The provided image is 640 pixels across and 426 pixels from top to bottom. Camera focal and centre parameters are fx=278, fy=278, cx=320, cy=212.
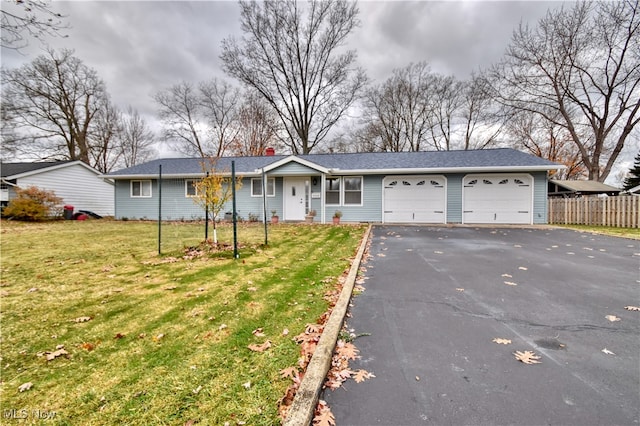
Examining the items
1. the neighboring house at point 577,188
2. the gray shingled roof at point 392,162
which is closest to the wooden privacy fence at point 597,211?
the gray shingled roof at point 392,162

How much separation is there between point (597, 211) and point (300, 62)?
78.6 ft

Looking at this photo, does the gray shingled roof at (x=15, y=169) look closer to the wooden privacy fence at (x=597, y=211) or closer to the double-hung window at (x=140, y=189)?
the double-hung window at (x=140, y=189)

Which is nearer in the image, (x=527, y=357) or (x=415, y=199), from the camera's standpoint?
(x=527, y=357)

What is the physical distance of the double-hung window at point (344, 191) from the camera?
15312 mm

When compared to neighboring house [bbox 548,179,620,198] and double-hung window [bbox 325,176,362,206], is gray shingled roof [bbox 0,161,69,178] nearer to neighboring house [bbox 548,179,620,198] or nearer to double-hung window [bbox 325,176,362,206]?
double-hung window [bbox 325,176,362,206]

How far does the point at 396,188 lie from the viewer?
15.0m

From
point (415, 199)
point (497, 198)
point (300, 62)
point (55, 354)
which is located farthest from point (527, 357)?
point (300, 62)

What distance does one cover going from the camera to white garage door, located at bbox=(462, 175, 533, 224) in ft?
45.4

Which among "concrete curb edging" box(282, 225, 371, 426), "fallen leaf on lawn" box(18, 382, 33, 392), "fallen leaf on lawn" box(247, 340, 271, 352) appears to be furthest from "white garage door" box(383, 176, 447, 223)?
"fallen leaf on lawn" box(18, 382, 33, 392)

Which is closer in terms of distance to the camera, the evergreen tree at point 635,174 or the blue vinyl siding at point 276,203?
the blue vinyl siding at point 276,203

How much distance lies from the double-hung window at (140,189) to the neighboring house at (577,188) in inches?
1052

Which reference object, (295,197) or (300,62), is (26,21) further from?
(300,62)

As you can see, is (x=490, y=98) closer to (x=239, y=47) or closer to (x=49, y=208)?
(x=239, y=47)

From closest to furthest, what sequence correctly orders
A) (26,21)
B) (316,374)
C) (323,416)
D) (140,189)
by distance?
(323,416) < (316,374) < (26,21) < (140,189)
